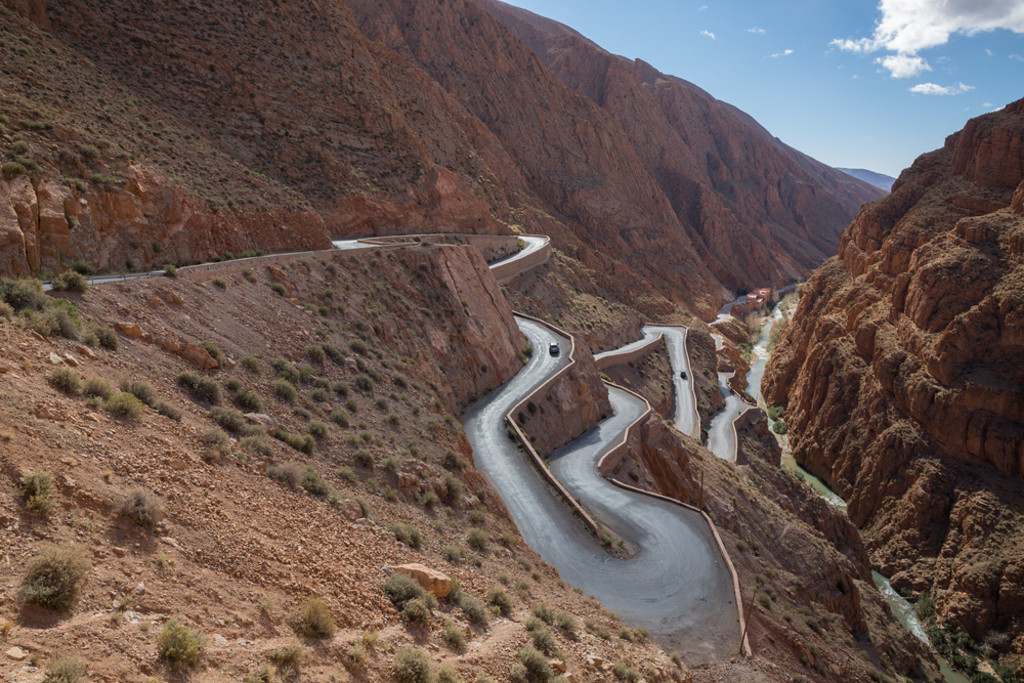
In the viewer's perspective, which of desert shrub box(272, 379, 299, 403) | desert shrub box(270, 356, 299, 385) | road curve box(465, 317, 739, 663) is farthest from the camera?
desert shrub box(270, 356, 299, 385)

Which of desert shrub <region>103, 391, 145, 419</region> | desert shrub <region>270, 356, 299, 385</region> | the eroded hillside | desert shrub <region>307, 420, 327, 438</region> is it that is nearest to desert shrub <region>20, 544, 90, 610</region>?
the eroded hillside

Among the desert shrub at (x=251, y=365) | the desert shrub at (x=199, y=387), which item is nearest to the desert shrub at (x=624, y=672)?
the desert shrub at (x=199, y=387)

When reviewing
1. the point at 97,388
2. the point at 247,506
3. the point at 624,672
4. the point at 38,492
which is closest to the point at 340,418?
the point at 247,506

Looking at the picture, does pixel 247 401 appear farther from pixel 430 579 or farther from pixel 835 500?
pixel 835 500

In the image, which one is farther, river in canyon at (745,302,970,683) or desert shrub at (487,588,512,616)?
river in canyon at (745,302,970,683)

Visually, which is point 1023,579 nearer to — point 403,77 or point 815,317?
point 815,317

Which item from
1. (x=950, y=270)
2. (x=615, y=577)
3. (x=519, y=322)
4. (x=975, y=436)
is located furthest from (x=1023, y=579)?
(x=519, y=322)

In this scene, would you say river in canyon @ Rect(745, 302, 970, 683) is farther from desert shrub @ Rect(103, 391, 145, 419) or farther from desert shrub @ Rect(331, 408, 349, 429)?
desert shrub @ Rect(103, 391, 145, 419)
